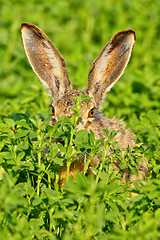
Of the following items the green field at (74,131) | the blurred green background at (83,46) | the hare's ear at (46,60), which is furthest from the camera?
the blurred green background at (83,46)

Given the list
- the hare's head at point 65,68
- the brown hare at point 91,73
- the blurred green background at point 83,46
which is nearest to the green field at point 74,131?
the blurred green background at point 83,46

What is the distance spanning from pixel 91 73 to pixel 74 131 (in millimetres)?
1572

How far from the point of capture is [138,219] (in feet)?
13.5

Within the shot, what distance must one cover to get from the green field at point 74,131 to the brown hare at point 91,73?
0.87ft

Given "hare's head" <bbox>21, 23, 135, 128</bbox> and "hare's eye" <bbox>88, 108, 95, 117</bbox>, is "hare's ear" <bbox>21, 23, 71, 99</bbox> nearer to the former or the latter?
"hare's head" <bbox>21, 23, 135, 128</bbox>

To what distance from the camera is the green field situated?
386cm

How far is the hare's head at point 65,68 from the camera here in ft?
18.5

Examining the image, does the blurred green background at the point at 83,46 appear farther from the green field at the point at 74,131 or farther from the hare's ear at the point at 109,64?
the hare's ear at the point at 109,64

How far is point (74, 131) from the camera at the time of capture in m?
4.48

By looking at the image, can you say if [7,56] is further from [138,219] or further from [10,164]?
[138,219]

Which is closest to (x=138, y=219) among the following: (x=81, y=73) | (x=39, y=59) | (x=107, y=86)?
(x=107, y=86)

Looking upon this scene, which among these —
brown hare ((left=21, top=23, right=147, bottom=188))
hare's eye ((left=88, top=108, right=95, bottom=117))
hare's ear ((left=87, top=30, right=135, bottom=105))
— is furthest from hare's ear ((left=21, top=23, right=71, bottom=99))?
hare's eye ((left=88, top=108, right=95, bottom=117))

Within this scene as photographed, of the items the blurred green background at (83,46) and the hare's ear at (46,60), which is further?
the blurred green background at (83,46)

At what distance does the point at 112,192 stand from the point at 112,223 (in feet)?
1.11
